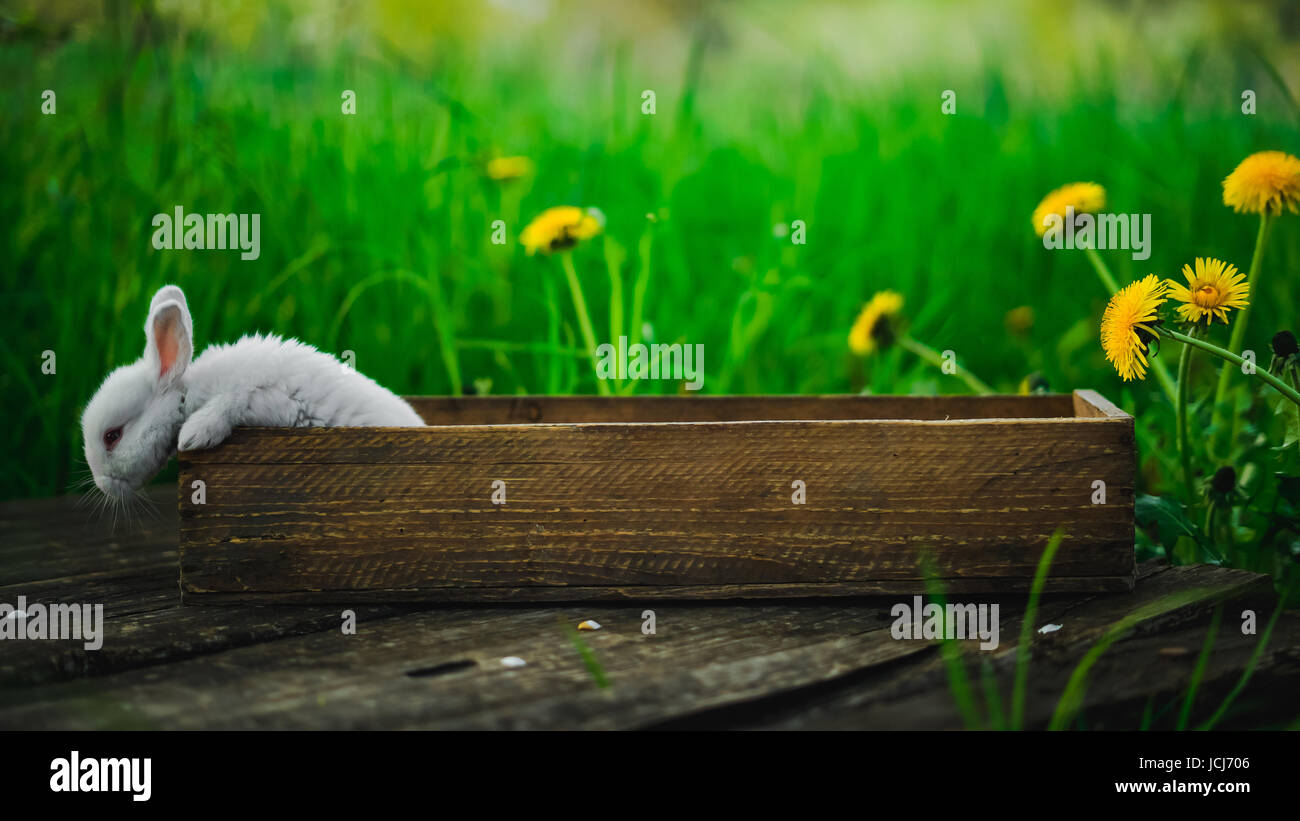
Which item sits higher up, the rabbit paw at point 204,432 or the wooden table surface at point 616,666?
the rabbit paw at point 204,432

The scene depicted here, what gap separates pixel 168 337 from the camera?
184cm

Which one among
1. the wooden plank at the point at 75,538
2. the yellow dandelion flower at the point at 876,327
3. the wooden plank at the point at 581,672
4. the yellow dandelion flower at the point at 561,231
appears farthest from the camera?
the yellow dandelion flower at the point at 876,327

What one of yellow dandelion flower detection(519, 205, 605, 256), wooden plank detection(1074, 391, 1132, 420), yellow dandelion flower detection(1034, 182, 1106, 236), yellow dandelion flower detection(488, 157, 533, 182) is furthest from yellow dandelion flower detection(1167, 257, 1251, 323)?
yellow dandelion flower detection(488, 157, 533, 182)

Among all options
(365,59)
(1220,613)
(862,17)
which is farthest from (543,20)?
(862,17)

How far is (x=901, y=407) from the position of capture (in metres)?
2.36

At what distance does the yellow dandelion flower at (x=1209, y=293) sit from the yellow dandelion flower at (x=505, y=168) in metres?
1.81

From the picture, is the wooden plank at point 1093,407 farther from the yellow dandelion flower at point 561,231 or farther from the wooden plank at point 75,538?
the wooden plank at point 75,538

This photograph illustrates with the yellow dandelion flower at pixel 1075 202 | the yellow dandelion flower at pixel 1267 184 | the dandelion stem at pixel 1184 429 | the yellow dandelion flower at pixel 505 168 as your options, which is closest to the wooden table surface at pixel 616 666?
the dandelion stem at pixel 1184 429

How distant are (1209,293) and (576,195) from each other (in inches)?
73.3

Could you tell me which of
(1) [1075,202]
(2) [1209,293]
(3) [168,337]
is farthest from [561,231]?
(2) [1209,293]

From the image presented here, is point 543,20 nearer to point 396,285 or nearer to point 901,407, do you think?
point 396,285

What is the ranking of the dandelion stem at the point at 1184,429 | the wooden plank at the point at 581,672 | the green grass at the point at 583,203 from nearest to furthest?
the wooden plank at the point at 581,672 < the dandelion stem at the point at 1184,429 < the green grass at the point at 583,203

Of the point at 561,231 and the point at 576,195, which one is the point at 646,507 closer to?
the point at 561,231

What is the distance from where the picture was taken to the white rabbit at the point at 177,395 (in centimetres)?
183
